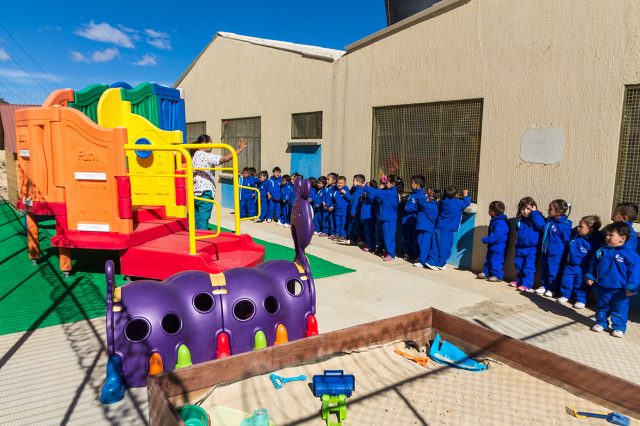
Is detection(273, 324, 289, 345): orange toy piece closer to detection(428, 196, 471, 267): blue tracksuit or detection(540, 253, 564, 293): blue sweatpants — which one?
detection(540, 253, 564, 293): blue sweatpants

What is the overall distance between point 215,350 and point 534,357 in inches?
102

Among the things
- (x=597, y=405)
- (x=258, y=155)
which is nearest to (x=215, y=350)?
(x=597, y=405)

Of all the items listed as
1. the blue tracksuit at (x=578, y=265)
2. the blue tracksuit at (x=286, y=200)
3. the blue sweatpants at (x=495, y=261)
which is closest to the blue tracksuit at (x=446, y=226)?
the blue sweatpants at (x=495, y=261)

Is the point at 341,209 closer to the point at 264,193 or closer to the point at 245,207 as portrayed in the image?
the point at 264,193

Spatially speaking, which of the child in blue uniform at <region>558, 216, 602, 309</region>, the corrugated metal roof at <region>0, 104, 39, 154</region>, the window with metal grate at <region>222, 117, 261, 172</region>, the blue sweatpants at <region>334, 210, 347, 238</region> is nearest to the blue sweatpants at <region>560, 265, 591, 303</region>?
the child in blue uniform at <region>558, 216, 602, 309</region>

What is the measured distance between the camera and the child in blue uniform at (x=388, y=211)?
26.8 feet

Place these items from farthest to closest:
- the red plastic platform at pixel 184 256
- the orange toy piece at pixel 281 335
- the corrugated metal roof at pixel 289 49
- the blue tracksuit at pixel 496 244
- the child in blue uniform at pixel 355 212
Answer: the corrugated metal roof at pixel 289 49 < the child in blue uniform at pixel 355 212 < the blue tracksuit at pixel 496 244 < the red plastic platform at pixel 184 256 < the orange toy piece at pixel 281 335

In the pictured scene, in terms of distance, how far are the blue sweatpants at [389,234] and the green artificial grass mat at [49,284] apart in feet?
4.14

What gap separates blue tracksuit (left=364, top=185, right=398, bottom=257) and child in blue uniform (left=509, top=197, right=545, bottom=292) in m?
2.28

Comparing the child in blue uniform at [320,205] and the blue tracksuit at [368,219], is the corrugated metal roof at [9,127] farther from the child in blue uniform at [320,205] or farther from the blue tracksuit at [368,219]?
the blue tracksuit at [368,219]

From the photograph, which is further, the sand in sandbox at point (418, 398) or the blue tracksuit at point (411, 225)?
the blue tracksuit at point (411, 225)

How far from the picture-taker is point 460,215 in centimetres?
736

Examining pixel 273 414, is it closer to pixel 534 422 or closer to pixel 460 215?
pixel 534 422

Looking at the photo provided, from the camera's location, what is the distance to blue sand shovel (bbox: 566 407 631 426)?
297 centimetres
